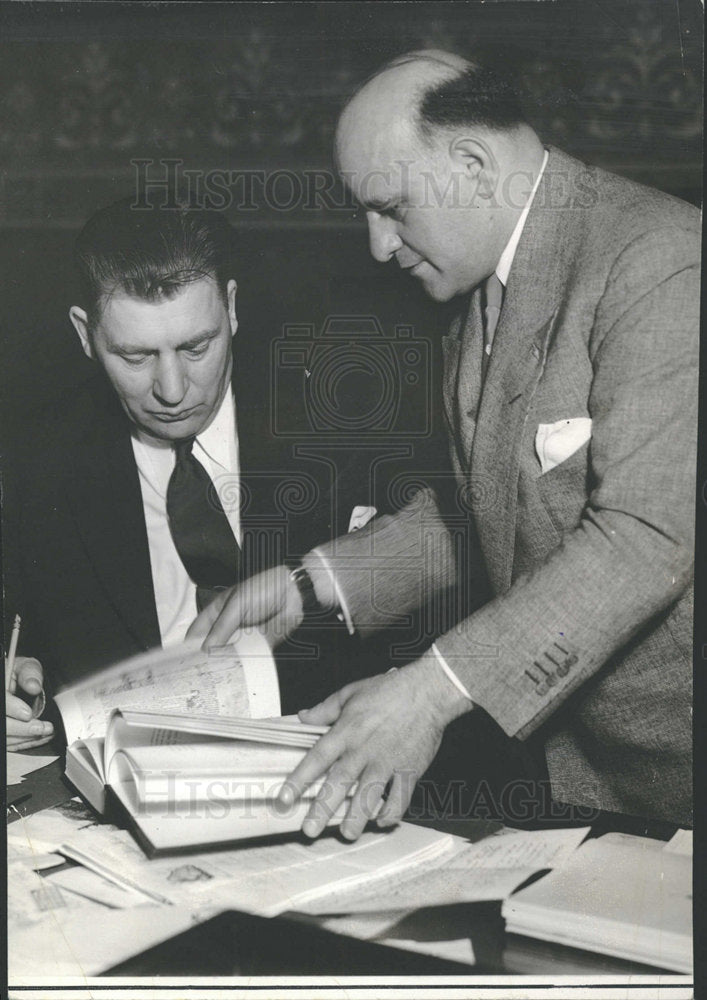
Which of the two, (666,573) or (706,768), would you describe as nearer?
(666,573)

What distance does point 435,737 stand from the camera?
5.02 ft

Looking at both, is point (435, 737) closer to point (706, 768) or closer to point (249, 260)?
point (706, 768)

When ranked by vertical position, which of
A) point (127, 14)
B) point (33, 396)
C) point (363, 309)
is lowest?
point (33, 396)

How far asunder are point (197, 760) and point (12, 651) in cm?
38

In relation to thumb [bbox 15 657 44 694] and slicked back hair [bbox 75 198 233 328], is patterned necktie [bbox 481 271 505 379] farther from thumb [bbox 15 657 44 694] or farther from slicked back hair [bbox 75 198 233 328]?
thumb [bbox 15 657 44 694]

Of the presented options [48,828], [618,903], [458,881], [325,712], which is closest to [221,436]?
[325,712]

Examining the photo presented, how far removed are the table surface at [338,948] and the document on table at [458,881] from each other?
2 centimetres

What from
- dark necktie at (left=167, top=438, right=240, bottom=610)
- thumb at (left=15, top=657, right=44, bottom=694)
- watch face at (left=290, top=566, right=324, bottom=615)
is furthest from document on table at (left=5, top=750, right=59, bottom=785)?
watch face at (left=290, top=566, right=324, bottom=615)

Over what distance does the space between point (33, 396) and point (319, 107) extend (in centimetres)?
67

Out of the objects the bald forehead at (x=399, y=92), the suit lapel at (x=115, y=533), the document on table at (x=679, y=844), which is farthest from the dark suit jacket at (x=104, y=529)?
the document on table at (x=679, y=844)

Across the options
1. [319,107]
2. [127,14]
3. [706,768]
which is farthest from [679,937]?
[127,14]

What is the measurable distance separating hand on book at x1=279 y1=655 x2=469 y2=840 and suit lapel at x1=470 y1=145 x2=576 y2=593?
209 mm

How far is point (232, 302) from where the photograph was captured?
5.17 feet

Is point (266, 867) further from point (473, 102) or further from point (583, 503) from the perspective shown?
point (473, 102)
